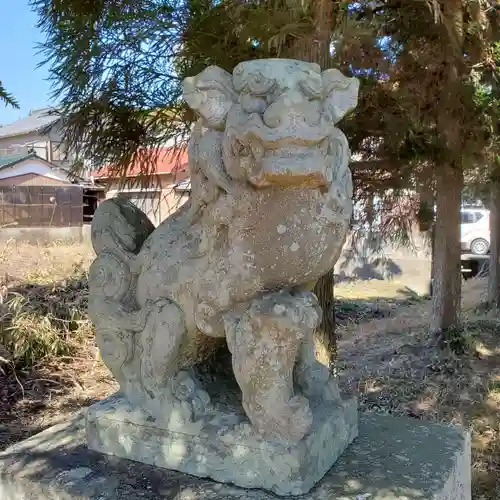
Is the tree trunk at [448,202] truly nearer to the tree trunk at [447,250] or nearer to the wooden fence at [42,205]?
the tree trunk at [447,250]

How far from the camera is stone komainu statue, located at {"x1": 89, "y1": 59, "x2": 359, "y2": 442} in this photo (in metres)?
1.23

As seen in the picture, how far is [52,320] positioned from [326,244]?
3.54 m

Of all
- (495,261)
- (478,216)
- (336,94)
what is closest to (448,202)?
(495,261)

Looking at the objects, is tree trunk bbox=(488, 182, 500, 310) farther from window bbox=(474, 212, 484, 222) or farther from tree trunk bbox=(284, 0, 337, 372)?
window bbox=(474, 212, 484, 222)

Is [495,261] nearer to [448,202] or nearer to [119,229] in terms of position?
[448,202]

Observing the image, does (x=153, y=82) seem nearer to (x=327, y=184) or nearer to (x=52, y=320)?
(x=327, y=184)

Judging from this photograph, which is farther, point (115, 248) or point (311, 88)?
point (115, 248)

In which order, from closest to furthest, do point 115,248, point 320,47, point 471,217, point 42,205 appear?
point 115,248 → point 320,47 → point 42,205 → point 471,217

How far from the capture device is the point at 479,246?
1210 centimetres

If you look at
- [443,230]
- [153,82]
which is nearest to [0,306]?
[153,82]

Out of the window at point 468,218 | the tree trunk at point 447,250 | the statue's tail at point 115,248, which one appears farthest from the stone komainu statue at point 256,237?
the window at point 468,218

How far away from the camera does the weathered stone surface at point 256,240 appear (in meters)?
1.23

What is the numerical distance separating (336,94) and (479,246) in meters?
11.7

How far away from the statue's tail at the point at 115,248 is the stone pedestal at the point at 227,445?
1.00 feet
